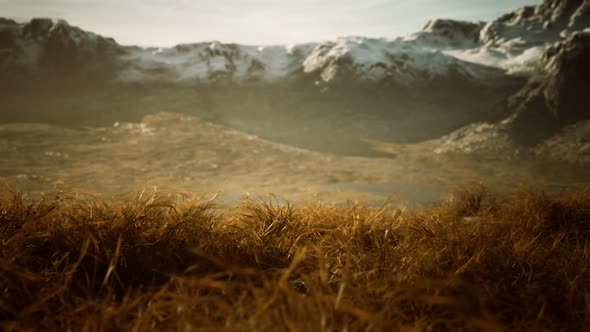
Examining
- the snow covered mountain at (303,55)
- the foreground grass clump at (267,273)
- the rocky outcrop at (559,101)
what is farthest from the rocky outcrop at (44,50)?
the rocky outcrop at (559,101)

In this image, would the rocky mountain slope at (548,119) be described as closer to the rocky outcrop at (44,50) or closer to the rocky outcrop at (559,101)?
the rocky outcrop at (559,101)

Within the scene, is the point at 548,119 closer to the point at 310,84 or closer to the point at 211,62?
the point at 310,84

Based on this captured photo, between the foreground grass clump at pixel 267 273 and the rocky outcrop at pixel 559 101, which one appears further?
the rocky outcrop at pixel 559 101

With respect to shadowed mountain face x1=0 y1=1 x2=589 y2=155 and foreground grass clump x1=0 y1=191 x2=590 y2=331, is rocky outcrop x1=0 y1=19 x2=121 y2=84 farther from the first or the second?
foreground grass clump x1=0 y1=191 x2=590 y2=331

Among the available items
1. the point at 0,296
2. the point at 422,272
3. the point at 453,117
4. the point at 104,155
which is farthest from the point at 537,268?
the point at 453,117

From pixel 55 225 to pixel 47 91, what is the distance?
426 inches

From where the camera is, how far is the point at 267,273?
752mm

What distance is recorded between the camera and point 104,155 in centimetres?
503

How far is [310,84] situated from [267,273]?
32.8ft

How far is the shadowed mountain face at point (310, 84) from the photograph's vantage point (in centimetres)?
746

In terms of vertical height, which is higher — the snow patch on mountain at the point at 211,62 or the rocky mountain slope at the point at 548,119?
the snow patch on mountain at the point at 211,62

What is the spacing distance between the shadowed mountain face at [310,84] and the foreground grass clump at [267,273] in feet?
→ 19.0

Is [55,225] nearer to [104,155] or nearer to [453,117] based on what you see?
[104,155]

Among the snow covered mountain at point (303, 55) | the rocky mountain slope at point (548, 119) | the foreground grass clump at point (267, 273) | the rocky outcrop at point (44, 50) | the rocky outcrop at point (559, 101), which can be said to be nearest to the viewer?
the foreground grass clump at point (267, 273)
